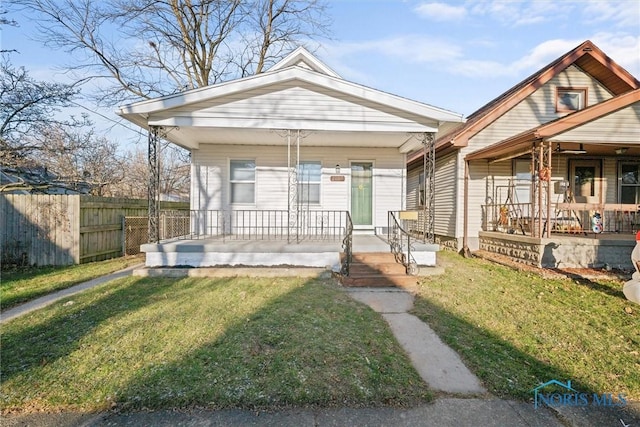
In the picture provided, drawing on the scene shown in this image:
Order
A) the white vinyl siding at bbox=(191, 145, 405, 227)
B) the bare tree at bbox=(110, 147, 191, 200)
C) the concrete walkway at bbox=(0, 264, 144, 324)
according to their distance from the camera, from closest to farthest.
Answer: the concrete walkway at bbox=(0, 264, 144, 324) → the white vinyl siding at bbox=(191, 145, 405, 227) → the bare tree at bbox=(110, 147, 191, 200)

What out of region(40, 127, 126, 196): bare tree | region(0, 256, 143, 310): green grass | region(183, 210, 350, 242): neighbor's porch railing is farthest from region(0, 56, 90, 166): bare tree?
region(183, 210, 350, 242): neighbor's porch railing

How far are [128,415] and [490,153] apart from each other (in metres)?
10.5

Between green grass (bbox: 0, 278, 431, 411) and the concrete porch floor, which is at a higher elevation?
the concrete porch floor

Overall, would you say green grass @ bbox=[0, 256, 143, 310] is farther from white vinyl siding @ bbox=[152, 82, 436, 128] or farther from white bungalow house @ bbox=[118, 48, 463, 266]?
white vinyl siding @ bbox=[152, 82, 436, 128]

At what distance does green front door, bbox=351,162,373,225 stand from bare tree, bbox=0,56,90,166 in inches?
394

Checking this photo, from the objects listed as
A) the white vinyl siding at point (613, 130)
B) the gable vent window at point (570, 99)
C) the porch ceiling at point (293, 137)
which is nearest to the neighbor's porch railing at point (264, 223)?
the porch ceiling at point (293, 137)

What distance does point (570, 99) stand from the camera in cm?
1123

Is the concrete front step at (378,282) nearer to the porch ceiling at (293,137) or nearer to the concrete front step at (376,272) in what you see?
the concrete front step at (376,272)

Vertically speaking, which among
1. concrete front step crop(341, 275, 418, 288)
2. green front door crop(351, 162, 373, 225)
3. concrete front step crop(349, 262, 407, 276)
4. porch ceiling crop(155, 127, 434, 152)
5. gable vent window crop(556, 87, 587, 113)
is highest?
gable vent window crop(556, 87, 587, 113)

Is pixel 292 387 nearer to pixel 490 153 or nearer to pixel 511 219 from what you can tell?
pixel 490 153

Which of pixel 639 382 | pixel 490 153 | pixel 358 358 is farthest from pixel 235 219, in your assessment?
pixel 639 382

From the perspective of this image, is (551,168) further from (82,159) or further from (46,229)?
(82,159)

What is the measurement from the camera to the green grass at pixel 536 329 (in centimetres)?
308

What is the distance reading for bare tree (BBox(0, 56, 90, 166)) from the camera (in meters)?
9.60
